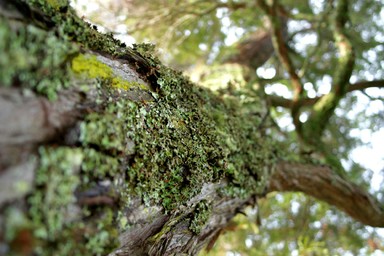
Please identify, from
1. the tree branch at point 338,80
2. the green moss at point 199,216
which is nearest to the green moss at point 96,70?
the green moss at point 199,216

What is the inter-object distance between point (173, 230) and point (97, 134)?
0.88m

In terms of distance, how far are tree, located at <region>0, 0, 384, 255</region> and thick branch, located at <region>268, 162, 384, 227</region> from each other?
913 mm

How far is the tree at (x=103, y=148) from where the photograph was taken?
963mm

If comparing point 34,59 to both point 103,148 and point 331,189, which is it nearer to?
point 103,148

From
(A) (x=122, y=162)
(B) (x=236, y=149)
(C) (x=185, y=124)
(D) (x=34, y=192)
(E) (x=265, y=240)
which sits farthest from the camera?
(E) (x=265, y=240)

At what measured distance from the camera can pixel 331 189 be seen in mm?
3717

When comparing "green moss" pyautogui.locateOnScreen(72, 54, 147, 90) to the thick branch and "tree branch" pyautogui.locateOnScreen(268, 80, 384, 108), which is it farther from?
"tree branch" pyautogui.locateOnScreen(268, 80, 384, 108)

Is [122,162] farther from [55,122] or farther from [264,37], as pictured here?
[264,37]

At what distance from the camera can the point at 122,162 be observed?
1.35 m

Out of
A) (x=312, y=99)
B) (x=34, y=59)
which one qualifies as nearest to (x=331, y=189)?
(x=312, y=99)

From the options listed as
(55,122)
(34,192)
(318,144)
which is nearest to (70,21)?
(55,122)

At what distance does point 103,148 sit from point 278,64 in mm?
6462

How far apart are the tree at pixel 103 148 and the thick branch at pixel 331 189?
91cm

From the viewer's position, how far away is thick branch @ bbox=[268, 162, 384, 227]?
11.6 ft
